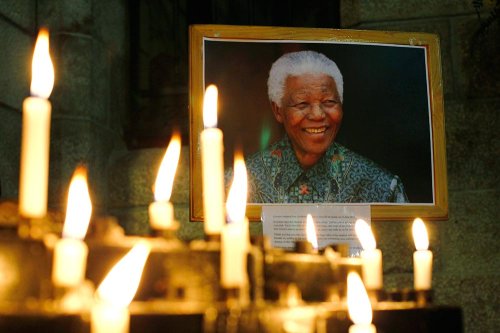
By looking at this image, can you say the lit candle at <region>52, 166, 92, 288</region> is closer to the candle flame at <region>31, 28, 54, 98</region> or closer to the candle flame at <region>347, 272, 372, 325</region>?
the candle flame at <region>31, 28, 54, 98</region>

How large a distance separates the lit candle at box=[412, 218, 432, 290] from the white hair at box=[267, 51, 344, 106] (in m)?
1.43

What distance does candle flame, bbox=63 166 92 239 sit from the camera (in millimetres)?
878

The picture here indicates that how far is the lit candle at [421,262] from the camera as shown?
117cm

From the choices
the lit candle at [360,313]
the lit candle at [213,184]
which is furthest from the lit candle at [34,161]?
the lit candle at [360,313]

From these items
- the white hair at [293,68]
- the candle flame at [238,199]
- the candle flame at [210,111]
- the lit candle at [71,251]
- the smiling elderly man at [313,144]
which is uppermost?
the white hair at [293,68]

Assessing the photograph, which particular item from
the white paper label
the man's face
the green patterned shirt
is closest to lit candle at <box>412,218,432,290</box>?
the white paper label

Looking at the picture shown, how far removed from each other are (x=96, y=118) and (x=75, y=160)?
0.83 feet

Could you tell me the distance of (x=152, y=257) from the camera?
96 cm

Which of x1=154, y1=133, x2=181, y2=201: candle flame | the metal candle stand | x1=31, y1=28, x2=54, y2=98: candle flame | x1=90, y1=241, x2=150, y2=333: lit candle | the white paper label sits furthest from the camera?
the white paper label

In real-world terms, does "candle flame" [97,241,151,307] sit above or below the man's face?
below

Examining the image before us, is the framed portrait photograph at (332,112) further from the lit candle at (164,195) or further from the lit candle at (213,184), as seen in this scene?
the lit candle at (213,184)

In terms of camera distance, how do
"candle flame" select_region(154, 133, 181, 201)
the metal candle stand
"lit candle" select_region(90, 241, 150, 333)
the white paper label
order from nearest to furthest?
"lit candle" select_region(90, 241, 150, 333), the metal candle stand, "candle flame" select_region(154, 133, 181, 201), the white paper label

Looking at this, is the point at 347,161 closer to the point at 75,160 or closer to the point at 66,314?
the point at 75,160

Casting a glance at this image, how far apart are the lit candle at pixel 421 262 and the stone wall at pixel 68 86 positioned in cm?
195
